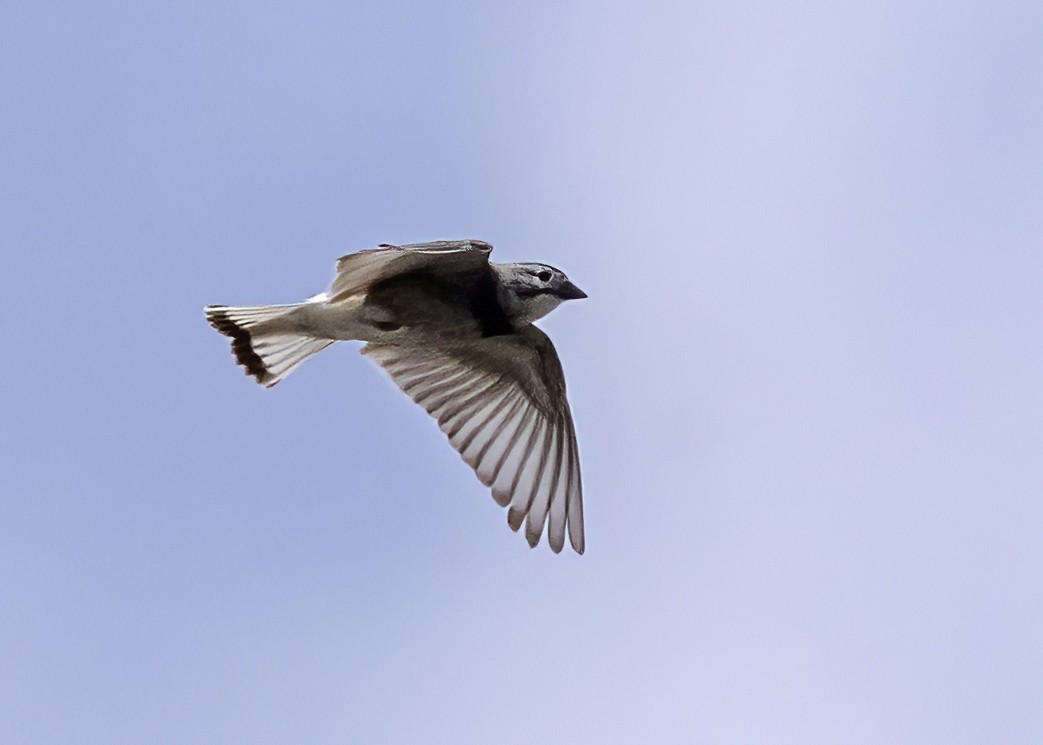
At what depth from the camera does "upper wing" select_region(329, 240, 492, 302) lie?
1220 centimetres

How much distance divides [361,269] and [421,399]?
196cm

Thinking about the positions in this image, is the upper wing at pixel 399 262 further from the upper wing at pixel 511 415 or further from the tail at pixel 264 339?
Result: the upper wing at pixel 511 415

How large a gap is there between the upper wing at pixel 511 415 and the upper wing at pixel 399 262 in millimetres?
1218

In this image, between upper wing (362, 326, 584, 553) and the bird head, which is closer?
the bird head

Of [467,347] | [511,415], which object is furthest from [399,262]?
[511,415]

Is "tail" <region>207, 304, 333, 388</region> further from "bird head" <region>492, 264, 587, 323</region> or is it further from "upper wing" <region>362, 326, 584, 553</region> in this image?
"bird head" <region>492, 264, 587, 323</region>

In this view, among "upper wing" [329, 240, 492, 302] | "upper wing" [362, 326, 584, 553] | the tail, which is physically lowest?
"upper wing" [362, 326, 584, 553]

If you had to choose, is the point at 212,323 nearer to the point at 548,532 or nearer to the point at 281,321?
the point at 281,321

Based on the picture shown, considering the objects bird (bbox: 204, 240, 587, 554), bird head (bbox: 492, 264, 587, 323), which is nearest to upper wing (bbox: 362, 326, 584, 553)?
bird (bbox: 204, 240, 587, 554)

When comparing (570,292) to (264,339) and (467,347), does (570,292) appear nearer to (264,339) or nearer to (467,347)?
(467,347)

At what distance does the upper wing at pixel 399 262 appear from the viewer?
1220 centimetres

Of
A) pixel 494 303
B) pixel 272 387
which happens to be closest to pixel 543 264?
pixel 494 303

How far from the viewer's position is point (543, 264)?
13.3m

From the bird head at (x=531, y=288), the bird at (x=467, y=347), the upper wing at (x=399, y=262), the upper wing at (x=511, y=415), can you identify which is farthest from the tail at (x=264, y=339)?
the bird head at (x=531, y=288)
